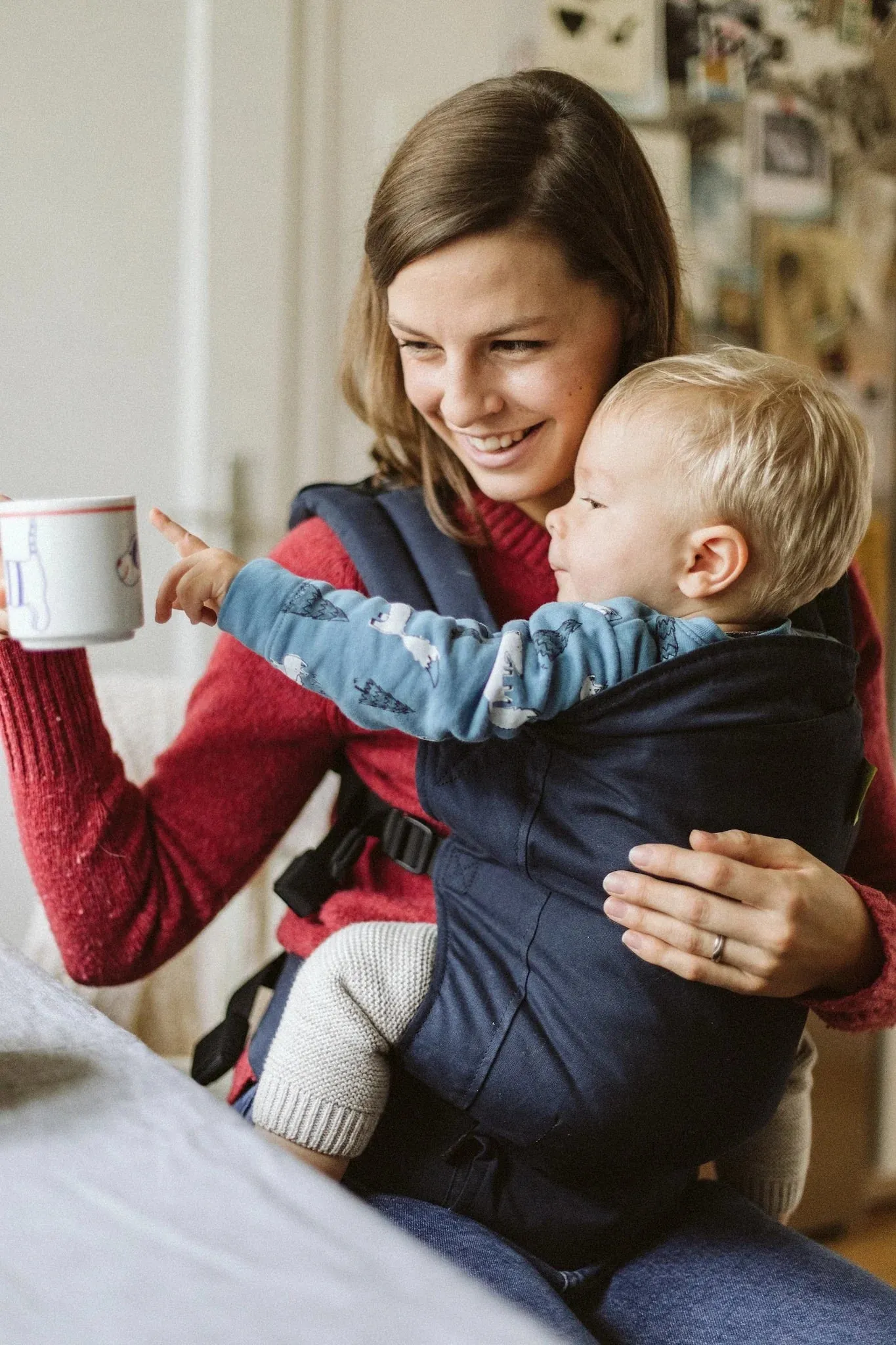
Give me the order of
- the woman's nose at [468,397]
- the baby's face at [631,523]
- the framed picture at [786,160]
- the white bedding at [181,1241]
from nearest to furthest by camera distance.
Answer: the white bedding at [181,1241] → the baby's face at [631,523] → the woman's nose at [468,397] → the framed picture at [786,160]

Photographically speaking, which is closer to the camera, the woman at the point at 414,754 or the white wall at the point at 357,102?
the woman at the point at 414,754

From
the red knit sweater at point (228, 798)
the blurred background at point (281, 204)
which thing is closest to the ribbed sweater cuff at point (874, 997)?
the red knit sweater at point (228, 798)

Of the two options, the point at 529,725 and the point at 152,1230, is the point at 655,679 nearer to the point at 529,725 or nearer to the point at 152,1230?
the point at 529,725

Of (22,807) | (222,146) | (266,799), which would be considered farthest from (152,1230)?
(222,146)

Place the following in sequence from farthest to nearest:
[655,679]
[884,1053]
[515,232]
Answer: [884,1053], [515,232], [655,679]

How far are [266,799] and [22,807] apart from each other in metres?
0.23

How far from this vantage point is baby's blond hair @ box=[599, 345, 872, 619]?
95 cm

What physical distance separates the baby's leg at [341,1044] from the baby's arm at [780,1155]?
413 millimetres

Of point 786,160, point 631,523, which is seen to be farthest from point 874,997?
point 786,160

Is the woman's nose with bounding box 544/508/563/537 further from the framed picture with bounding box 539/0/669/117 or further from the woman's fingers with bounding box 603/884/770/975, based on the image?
the framed picture with bounding box 539/0/669/117

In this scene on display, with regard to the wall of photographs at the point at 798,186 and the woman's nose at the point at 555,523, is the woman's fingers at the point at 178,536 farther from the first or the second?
the wall of photographs at the point at 798,186

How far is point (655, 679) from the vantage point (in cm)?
88

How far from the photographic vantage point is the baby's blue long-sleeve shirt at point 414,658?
0.86 meters

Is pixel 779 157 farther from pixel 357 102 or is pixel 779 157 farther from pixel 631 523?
pixel 631 523
